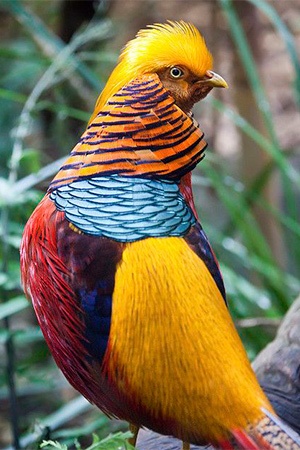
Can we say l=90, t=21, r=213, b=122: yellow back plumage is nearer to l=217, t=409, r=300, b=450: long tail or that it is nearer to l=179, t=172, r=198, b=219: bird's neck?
l=179, t=172, r=198, b=219: bird's neck

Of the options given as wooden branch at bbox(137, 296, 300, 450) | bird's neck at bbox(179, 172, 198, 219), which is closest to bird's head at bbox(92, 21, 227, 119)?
bird's neck at bbox(179, 172, 198, 219)

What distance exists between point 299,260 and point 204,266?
49.1 inches

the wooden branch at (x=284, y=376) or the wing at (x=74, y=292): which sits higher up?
the wing at (x=74, y=292)

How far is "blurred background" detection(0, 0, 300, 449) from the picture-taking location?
1.88 metres

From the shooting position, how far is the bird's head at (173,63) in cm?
110

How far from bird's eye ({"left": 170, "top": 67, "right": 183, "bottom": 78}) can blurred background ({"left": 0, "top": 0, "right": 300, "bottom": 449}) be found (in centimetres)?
54

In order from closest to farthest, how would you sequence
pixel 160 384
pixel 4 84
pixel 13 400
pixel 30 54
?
pixel 160 384, pixel 13 400, pixel 30 54, pixel 4 84

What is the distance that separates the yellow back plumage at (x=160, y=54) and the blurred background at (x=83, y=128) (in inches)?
21.1

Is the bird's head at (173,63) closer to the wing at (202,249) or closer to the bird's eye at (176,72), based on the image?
the bird's eye at (176,72)

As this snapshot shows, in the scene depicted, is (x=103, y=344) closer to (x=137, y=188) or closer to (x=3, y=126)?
(x=137, y=188)

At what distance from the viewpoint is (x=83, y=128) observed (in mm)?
2854

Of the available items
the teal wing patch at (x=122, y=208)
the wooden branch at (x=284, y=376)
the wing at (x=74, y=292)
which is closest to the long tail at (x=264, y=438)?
the wing at (x=74, y=292)

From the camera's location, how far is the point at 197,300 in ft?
3.41

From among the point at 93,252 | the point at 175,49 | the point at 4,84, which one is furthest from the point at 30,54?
the point at 93,252
